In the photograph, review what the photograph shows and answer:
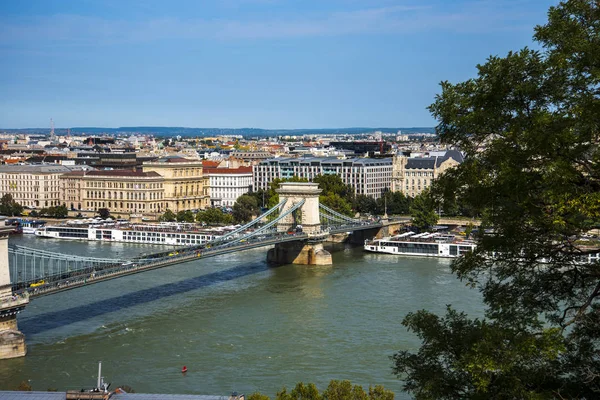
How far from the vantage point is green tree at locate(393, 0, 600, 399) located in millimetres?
5023

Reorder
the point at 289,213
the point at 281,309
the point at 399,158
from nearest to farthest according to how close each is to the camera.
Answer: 1. the point at 281,309
2. the point at 289,213
3. the point at 399,158

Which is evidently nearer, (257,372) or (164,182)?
(257,372)

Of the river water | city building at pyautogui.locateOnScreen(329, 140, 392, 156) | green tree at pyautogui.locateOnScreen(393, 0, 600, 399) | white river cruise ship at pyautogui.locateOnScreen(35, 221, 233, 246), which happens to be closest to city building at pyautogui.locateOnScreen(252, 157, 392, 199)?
white river cruise ship at pyautogui.locateOnScreen(35, 221, 233, 246)

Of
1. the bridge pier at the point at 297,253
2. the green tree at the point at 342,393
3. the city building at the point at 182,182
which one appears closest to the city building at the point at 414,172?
the city building at the point at 182,182

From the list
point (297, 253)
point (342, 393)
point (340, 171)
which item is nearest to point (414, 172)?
point (340, 171)

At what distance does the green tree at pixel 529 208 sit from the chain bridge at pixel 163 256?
39.6 ft

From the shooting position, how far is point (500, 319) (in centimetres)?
550

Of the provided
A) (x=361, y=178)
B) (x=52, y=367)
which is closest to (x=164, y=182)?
(x=361, y=178)

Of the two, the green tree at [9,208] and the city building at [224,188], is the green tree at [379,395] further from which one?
the city building at [224,188]

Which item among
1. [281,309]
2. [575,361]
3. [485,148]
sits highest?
[485,148]

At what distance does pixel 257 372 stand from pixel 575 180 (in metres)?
10.3

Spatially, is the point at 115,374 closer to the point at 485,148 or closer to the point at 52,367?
the point at 52,367

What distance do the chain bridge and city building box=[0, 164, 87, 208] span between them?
1697 centimetres

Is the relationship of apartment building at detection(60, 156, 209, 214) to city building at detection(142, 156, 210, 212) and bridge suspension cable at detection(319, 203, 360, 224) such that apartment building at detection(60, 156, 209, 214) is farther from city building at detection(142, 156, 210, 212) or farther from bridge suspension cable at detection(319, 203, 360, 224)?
bridge suspension cable at detection(319, 203, 360, 224)
